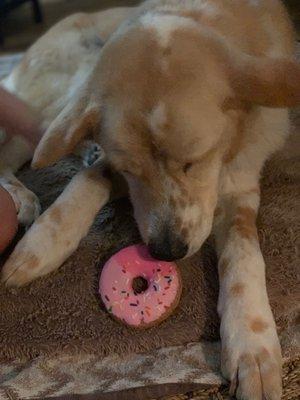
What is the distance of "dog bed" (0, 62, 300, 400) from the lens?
4.08 feet

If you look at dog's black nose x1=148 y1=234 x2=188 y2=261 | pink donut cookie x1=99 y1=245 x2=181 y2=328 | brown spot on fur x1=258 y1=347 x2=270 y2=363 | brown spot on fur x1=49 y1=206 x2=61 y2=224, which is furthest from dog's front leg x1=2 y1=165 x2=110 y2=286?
brown spot on fur x1=258 y1=347 x2=270 y2=363

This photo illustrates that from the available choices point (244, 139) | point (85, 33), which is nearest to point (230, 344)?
point (244, 139)

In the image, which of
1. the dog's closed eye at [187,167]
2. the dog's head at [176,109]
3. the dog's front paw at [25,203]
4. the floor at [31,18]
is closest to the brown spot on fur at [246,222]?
the dog's head at [176,109]

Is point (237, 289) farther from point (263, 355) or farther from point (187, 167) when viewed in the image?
point (187, 167)

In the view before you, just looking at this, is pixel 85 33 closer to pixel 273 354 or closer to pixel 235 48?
pixel 235 48

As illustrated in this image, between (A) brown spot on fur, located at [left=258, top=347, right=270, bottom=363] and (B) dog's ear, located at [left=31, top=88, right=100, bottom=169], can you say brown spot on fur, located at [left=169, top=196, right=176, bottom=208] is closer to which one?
(B) dog's ear, located at [left=31, top=88, right=100, bottom=169]

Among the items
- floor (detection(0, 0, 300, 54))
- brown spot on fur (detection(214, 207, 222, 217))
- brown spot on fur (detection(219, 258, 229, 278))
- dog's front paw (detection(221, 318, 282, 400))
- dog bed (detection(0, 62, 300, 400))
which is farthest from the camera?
floor (detection(0, 0, 300, 54))

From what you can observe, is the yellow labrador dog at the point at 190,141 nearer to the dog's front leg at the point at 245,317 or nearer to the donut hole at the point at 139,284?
the dog's front leg at the point at 245,317

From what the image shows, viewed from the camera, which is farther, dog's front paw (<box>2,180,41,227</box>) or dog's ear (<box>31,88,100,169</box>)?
dog's front paw (<box>2,180,41,227</box>)

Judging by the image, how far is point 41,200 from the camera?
68.0 inches

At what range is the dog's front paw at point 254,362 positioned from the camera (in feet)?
3.75

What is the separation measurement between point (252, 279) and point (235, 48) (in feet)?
1.64

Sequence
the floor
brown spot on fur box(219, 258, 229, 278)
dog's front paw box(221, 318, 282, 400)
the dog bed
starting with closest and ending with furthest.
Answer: dog's front paw box(221, 318, 282, 400) < the dog bed < brown spot on fur box(219, 258, 229, 278) < the floor

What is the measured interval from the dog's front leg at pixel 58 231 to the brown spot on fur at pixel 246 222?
33cm
